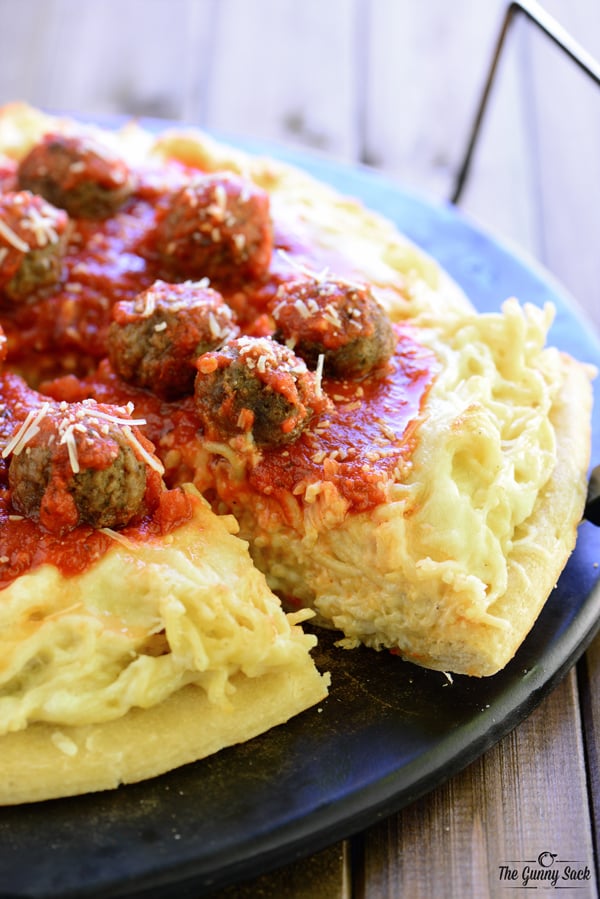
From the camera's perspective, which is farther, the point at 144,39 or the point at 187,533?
the point at 144,39

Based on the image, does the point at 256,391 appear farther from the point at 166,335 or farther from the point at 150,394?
the point at 150,394

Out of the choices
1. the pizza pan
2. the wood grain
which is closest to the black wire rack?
the pizza pan

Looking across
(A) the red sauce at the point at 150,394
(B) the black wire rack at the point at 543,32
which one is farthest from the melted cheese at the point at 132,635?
(B) the black wire rack at the point at 543,32

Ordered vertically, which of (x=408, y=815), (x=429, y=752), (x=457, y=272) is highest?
(x=457, y=272)

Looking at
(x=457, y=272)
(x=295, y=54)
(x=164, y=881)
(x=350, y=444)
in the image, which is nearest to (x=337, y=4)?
(x=295, y=54)

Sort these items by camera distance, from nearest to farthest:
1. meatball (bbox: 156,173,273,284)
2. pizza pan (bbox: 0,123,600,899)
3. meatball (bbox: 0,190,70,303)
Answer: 1. pizza pan (bbox: 0,123,600,899)
2. meatball (bbox: 0,190,70,303)
3. meatball (bbox: 156,173,273,284)

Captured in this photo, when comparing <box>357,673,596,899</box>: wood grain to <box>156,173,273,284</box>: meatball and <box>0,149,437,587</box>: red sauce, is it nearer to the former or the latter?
<box>0,149,437,587</box>: red sauce

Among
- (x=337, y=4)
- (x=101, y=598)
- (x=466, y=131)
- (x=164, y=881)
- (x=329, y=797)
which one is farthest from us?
(x=337, y=4)

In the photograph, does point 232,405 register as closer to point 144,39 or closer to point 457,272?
point 457,272
